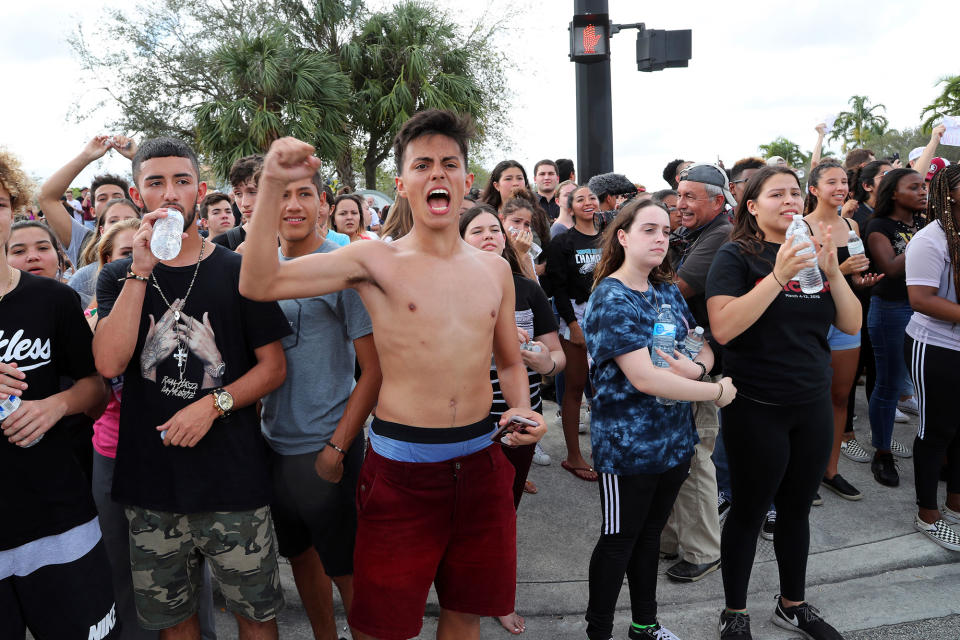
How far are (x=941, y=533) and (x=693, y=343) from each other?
2.36 metres

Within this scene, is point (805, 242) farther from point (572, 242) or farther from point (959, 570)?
point (959, 570)

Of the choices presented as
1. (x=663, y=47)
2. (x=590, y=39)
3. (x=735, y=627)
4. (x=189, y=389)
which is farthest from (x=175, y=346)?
(x=663, y=47)

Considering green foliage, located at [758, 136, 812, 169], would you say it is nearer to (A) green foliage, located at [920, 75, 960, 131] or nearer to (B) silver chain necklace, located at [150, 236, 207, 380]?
(A) green foliage, located at [920, 75, 960, 131]

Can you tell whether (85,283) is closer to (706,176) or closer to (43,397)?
(43,397)

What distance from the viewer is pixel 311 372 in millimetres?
2580

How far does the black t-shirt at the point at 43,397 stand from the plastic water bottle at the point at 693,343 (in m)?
2.47

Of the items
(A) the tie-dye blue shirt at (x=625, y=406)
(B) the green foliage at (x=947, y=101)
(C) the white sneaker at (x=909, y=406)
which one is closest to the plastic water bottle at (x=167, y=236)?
(A) the tie-dye blue shirt at (x=625, y=406)

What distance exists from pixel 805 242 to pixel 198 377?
240 cm

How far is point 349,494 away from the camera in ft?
8.79

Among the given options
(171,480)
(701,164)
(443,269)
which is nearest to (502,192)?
(701,164)

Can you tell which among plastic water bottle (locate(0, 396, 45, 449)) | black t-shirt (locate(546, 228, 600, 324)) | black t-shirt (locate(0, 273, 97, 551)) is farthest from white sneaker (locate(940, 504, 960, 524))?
plastic water bottle (locate(0, 396, 45, 449))

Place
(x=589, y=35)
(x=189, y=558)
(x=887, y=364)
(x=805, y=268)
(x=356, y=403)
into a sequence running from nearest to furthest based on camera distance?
(x=189, y=558) → (x=356, y=403) → (x=805, y=268) → (x=887, y=364) → (x=589, y=35)

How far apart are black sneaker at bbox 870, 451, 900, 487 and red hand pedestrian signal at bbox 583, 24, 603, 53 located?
4.78 m

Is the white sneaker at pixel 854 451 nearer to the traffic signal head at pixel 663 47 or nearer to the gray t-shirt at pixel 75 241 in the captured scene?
the traffic signal head at pixel 663 47
